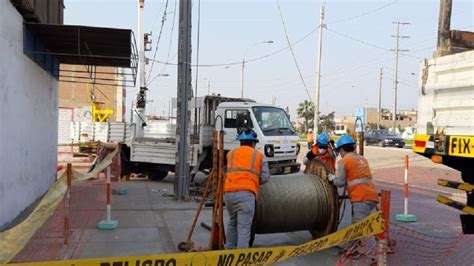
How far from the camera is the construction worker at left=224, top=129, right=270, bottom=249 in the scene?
22.2 feet

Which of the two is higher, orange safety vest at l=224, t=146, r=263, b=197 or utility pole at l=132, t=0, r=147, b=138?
utility pole at l=132, t=0, r=147, b=138

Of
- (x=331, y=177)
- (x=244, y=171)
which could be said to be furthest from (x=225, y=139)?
(x=244, y=171)

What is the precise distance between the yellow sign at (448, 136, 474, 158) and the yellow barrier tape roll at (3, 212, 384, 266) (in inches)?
52.0

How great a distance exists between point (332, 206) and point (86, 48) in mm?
7505

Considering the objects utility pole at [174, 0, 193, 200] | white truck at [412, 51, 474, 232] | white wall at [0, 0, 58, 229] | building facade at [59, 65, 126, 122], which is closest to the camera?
white truck at [412, 51, 474, 232]

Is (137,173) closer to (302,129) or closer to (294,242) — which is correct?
(294,242)

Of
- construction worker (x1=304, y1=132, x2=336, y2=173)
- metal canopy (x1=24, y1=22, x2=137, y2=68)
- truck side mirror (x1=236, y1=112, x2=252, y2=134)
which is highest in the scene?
metal canopy (x1=24, y1=22, x2=137, y2=68)

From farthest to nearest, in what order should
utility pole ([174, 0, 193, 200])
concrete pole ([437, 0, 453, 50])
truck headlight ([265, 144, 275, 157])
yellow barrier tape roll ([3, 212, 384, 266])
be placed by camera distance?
truck headlight ([265, 144, 275, 157]) < utility pole ([174, 0, 193, 200]) < concrete pole ([437, 0, 453, 50]) < yellow barrier tape roll ([3, 212, 384, 266])

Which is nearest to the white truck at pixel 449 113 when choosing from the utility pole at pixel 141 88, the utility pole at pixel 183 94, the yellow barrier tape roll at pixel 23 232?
the yellow barrier tape roll at pixel 23 232

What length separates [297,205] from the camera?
7.63 meters

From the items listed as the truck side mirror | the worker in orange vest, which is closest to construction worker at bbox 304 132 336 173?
the worker in orange vest

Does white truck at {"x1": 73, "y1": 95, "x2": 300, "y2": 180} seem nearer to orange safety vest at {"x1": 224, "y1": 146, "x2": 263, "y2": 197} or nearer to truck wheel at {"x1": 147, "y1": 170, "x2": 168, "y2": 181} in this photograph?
truck wheel at {"x1": 147, "y1": 170, "x2": 168, "y2": 181}

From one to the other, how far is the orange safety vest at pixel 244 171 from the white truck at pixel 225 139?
24.5 feet

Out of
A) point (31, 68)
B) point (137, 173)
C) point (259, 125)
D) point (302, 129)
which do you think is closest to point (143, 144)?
point (137, 173)
